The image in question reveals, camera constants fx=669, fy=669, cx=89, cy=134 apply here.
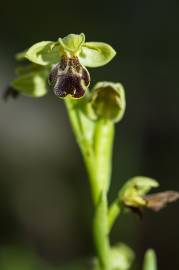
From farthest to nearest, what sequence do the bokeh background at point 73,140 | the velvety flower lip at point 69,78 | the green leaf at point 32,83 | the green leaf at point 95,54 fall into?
the bokeh background at point 73,140 → the green leaf at point 32,83 → the green leaf at point 95,54 → the velvety flower lip at point 69,78

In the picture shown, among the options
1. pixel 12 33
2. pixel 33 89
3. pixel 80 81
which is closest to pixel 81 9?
pixel 12 33

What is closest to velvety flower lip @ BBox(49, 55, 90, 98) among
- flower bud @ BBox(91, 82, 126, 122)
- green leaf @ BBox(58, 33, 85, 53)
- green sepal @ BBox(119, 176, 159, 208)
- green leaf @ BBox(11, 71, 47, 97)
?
green leaf @ BBox(58, 33, 85, 53)

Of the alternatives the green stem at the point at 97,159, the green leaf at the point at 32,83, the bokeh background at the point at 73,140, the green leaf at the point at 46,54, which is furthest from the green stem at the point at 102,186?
the bokeh background at the point at 73,140

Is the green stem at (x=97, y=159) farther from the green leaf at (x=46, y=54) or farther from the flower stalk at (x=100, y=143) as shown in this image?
the green leaf at (x=46, y=54)

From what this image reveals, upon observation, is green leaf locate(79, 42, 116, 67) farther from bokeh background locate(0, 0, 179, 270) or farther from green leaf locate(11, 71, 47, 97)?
bokeh background locate(0, 0, 179, 270)

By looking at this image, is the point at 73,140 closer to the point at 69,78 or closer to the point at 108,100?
the point at 108,100

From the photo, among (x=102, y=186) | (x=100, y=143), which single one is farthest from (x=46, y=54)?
(x=102, y=186)
